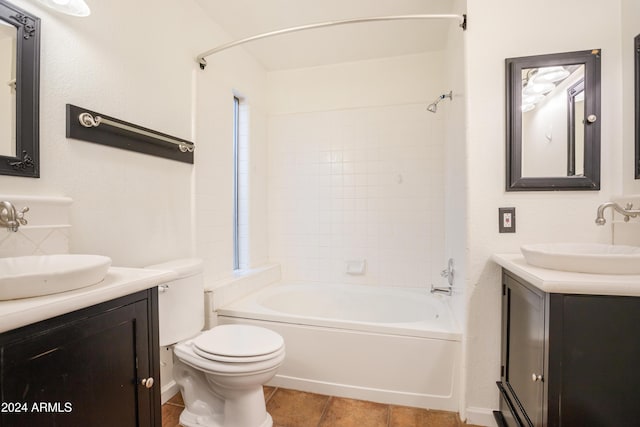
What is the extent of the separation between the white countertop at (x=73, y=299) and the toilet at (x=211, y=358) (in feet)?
2.01

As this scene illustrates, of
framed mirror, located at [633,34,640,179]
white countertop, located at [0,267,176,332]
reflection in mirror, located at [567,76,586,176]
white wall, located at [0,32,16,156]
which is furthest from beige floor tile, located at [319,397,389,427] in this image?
white wall, located at [0,32,16,156]

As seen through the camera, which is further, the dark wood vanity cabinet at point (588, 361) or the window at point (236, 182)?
the window at point (236, 182)

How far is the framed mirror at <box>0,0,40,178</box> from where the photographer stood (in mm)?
1086

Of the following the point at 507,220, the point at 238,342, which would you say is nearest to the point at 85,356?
the point at 238,342

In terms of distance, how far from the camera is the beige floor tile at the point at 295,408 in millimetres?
1674

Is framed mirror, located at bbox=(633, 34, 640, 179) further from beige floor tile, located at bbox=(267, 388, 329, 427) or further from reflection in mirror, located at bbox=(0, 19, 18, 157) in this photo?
reflection in mirror, located at bbox=(0, 19, 18, 157)

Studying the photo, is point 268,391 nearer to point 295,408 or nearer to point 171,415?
point 295,408

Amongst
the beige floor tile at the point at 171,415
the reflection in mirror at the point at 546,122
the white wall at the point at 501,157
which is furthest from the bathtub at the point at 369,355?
the reflection in mirror at the point at 546,122

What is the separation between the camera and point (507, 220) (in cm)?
160

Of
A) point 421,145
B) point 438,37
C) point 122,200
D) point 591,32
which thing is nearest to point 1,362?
point 122,200

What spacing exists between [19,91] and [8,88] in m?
0.03

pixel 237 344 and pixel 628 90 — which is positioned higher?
pixel 628 90

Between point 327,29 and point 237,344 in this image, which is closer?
point 237,344

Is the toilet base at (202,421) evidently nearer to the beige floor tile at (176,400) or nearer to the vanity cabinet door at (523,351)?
the beige floor tile at (176,400)
